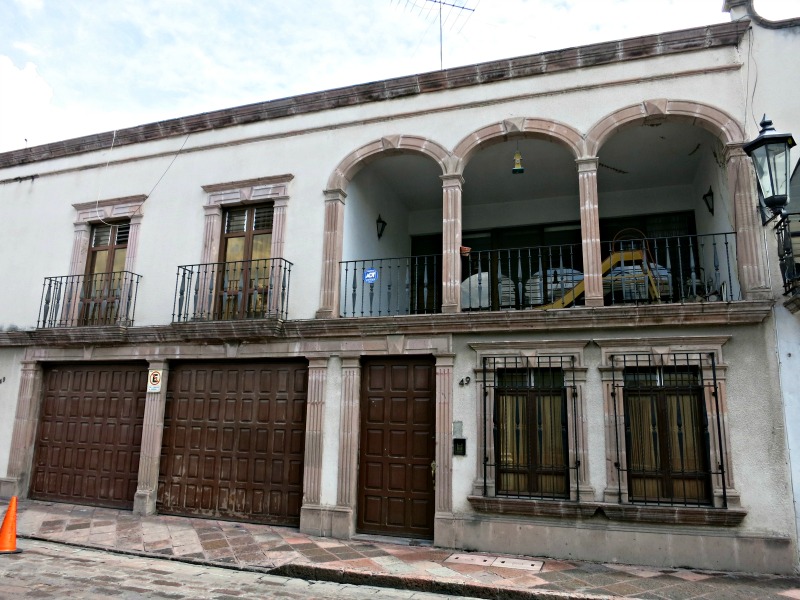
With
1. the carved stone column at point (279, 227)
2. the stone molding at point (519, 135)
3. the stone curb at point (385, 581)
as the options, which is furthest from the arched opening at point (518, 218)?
the stone curb at point (385, 581)

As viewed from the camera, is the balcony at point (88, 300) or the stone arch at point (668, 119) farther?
the balcony at point (88, 300)

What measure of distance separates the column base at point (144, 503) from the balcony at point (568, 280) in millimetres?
4516

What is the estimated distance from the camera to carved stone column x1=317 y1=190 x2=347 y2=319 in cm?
912

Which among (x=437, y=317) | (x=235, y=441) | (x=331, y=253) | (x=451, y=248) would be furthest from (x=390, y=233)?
(x=235, y=441)

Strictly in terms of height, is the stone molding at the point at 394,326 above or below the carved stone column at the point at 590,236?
below

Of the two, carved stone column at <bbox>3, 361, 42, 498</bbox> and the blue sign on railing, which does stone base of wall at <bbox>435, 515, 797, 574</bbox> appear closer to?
the blue sign on railing

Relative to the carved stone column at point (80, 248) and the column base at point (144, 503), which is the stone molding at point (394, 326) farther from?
the column base at point (144, 503)

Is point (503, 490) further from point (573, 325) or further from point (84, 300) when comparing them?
point (84, 300)

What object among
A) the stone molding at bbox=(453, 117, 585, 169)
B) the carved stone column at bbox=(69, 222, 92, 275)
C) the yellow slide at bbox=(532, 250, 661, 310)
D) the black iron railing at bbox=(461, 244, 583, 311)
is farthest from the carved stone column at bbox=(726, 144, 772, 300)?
the carved stone column at bbox=(69, 222, 92, 275)

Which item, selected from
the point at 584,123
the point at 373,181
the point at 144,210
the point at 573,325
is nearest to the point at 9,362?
the point at 144,210

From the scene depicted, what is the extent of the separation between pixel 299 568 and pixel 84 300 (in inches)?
280

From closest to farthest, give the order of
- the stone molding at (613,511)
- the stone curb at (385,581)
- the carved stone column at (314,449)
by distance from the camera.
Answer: the stone curb at (385,581) → the stone molding at (613,511) → the carved stone column at (314,449)

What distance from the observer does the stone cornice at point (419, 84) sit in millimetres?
8156

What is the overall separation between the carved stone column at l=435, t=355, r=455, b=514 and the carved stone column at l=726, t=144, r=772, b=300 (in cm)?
401
